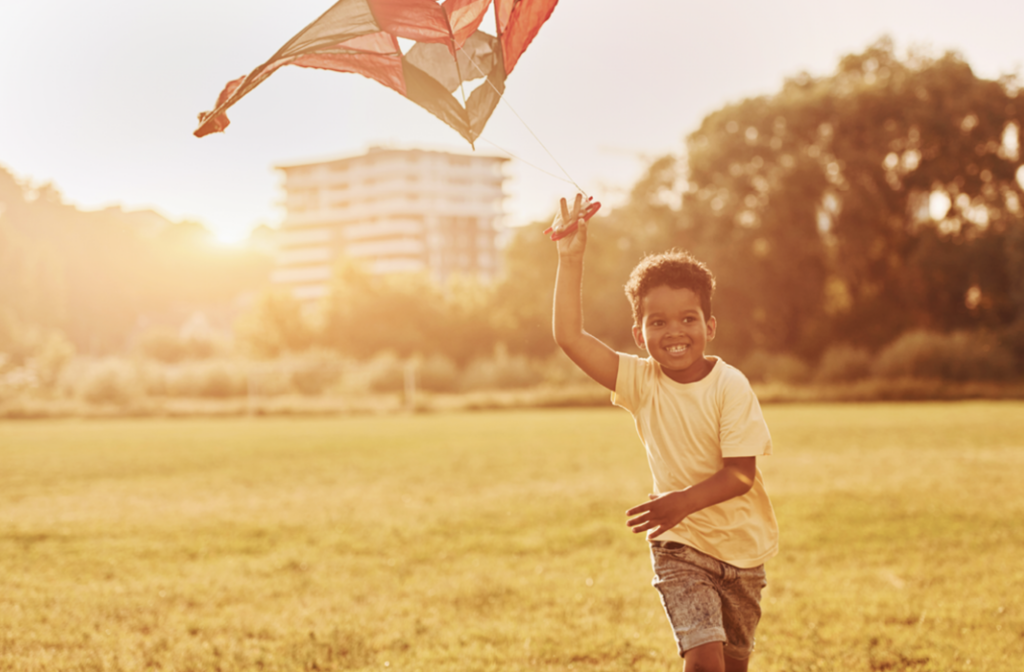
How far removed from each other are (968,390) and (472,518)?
99.4 ft

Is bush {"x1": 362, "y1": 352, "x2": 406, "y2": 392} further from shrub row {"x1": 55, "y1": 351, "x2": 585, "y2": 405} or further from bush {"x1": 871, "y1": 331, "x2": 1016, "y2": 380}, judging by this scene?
bush {"x1": 871, "y1": 331, "x2": 1016, "y2": 380}

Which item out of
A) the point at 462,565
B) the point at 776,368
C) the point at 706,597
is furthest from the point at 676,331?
the point at 776,368

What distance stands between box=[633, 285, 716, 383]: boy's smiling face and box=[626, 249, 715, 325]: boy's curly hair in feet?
0.10

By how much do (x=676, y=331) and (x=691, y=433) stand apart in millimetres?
401

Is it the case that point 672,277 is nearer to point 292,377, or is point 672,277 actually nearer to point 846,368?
point 846,368

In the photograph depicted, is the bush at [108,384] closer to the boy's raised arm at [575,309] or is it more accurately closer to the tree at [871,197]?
the tree at [871,197]

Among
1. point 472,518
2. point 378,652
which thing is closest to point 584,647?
point 378,652

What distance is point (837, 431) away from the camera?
1980cm

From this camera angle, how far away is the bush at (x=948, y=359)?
36.4 meters

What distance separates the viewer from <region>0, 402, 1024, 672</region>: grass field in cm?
485

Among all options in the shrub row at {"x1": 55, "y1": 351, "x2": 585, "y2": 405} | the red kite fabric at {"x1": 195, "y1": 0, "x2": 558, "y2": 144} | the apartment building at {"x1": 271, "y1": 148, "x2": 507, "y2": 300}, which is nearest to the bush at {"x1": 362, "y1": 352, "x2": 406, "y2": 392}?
the shrub row at {"x1": 55, "y1": 351, "x2": 585, "y2": 405}

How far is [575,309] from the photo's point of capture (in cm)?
350

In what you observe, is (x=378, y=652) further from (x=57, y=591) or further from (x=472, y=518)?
(x=472, y=518)

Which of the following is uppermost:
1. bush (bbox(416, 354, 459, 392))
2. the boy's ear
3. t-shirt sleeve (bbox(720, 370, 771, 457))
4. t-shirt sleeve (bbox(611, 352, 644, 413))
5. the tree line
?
the tree line
